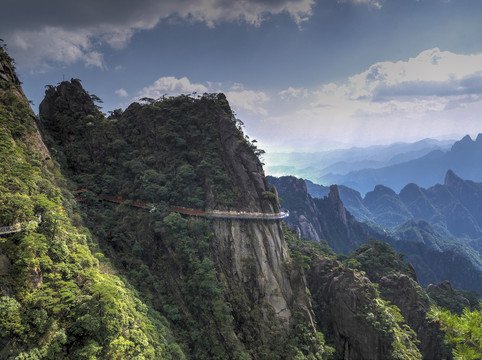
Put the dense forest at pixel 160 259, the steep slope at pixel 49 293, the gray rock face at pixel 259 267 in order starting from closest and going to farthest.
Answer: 1. the steep slope at pixel 49 293
2. the dense forest at pixel 160 259
3. the gray rock face at pixel 259 267

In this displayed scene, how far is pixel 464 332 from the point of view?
22.7 ft

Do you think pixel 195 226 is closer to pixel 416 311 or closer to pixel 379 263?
pixel 416 311

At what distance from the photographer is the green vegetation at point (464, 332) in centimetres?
639

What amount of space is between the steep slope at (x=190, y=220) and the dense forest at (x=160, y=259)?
0.64 ft

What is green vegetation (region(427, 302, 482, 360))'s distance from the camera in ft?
21.0

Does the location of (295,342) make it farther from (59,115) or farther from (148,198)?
(59,115)

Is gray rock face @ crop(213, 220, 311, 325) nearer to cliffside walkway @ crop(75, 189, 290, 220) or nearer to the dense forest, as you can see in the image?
the dense forest

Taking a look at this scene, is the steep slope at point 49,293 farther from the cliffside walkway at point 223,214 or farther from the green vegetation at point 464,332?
the cliffside walkway at point 223,214

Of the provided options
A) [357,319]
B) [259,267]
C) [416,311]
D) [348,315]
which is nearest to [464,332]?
[259,267]

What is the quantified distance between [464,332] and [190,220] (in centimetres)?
3228

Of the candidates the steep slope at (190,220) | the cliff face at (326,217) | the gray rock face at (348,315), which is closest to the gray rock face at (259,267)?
the steep slope at (190,220)

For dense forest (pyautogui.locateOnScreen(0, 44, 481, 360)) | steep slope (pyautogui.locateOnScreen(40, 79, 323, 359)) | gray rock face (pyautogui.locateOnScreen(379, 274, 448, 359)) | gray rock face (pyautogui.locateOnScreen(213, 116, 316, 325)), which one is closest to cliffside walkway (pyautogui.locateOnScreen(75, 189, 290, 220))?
dense forest (pyautogui.locateOnScreen(0, 44, 481, 360))

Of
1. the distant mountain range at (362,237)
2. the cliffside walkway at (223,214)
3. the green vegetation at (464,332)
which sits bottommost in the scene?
the distant mountain range at (362,237)

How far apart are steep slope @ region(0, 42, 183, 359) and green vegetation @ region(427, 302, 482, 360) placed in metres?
15.9
